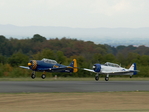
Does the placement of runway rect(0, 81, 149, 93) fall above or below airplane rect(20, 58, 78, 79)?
below

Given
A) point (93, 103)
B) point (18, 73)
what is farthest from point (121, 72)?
point (93, 103)

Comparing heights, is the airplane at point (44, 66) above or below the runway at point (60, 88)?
above

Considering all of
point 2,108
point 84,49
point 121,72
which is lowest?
point 2,108

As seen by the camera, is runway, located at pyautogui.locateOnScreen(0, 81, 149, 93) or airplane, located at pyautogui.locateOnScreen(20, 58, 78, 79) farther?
airplane, located at pyautogui.locateOnScreen(20, 58, 78, 79)

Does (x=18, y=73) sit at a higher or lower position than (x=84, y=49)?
lower

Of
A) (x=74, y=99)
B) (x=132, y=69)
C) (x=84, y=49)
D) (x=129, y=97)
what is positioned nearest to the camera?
(x=74, y=99)

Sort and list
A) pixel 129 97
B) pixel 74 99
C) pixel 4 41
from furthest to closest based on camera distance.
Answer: pixel 4 41, pixel 129 97, pixel 74 99

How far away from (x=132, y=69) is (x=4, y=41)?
374 feet

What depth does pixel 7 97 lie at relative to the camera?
2075cm

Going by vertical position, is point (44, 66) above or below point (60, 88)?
above

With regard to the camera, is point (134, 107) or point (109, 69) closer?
point (134, 107)

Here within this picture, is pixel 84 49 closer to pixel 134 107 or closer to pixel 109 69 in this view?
pixel 109 69

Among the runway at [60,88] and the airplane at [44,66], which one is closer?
the runway at [60,88]

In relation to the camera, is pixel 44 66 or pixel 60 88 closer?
pixel 60 88
